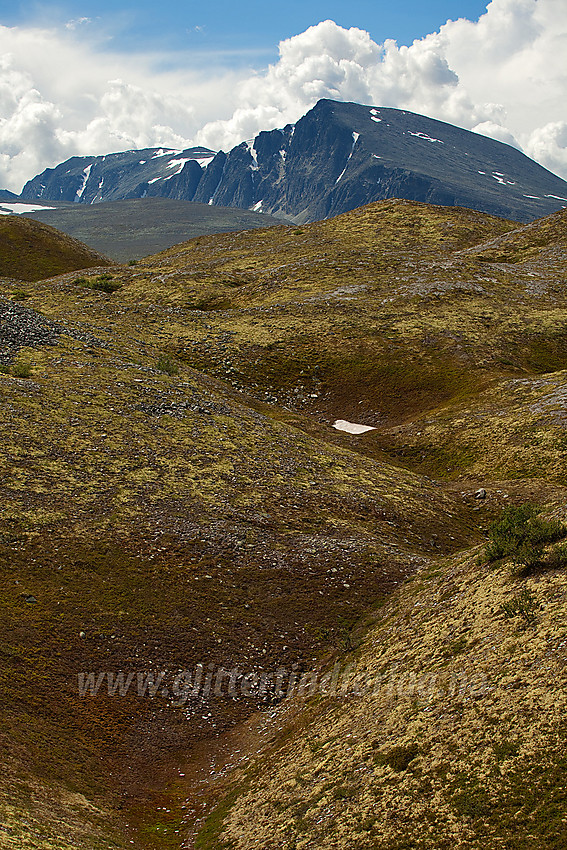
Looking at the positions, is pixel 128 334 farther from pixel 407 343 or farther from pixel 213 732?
pixel 213 732

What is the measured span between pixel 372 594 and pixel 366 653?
5004 mm

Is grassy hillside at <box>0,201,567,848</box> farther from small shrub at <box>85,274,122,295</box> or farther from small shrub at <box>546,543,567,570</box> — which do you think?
small shrub at <box>85,274,122,295</box>

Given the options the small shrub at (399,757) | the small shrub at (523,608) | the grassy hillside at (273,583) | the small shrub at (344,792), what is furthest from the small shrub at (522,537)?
the small shrub at (344,792)

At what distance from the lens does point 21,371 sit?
43312 millimetres

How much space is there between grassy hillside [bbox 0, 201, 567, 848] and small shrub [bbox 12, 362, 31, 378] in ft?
4.01

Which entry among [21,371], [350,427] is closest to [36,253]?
[21,371]

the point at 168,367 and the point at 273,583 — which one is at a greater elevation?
the point at 168,367

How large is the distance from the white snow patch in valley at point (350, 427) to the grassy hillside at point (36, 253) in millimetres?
85686

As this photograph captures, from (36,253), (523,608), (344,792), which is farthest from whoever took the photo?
(36,253)

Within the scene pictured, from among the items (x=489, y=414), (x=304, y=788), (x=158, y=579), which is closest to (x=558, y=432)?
(x=489, y=414)

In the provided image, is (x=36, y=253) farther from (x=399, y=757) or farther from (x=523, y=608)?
(x=399, y=757)

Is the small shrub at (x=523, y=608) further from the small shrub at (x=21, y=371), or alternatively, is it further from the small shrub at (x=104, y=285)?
the small shrub at (x=104, y=285)

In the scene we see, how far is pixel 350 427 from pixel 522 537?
3503 centimetres

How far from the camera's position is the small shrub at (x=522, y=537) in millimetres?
19953
